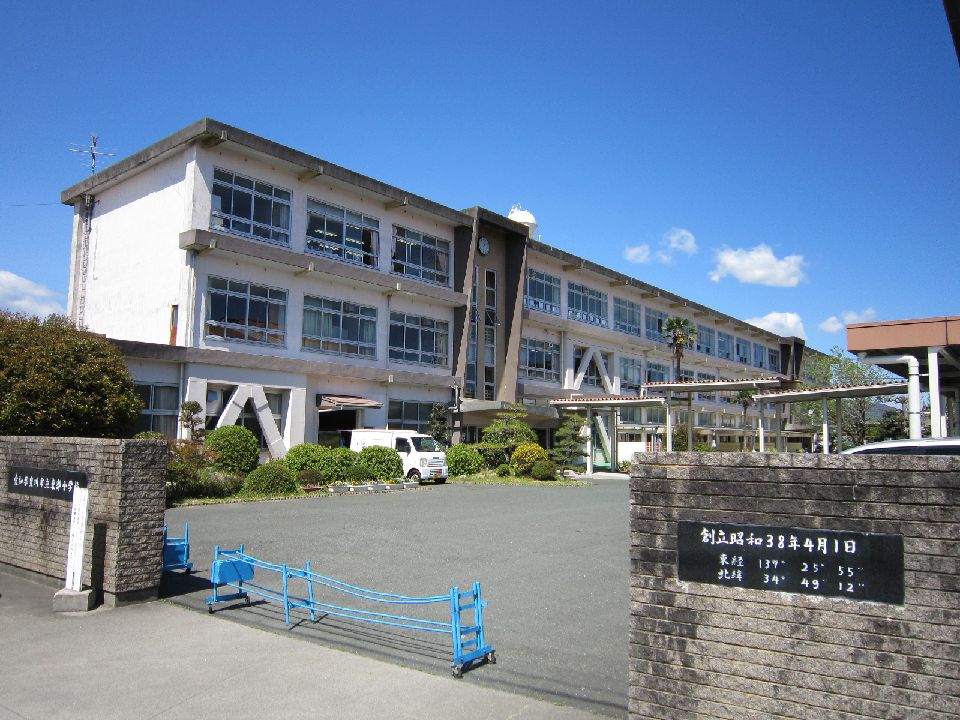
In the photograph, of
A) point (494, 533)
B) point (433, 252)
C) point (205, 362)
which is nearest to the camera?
point (494, 533)

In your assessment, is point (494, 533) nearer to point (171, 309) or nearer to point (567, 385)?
point (171, 309)

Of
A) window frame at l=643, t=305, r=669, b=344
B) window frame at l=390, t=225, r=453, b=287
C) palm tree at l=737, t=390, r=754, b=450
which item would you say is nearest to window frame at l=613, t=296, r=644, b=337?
window frame at l=643, t=305, r=669, b=344

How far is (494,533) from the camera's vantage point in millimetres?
15328

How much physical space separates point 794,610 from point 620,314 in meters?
47.0

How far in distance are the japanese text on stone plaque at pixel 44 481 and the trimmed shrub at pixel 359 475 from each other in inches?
587

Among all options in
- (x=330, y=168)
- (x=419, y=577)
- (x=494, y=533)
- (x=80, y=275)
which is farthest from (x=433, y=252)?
(x=419, y=577)

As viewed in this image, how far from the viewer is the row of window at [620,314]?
43.3m

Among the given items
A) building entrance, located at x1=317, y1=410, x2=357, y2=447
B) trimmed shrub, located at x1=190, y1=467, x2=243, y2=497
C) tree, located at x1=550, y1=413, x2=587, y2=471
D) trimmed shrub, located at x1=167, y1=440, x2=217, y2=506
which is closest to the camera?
trimmed shrub, located at x1=167, y1=440, x2=217, y2=506

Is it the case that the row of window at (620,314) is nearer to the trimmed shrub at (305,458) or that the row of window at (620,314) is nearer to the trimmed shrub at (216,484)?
the trimmed shrub at (305,458)

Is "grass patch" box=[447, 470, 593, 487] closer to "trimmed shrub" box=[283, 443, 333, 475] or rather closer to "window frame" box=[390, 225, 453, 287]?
"trimmed shrub" box=[283, 443, 333, 475]

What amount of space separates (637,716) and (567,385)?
39887mm

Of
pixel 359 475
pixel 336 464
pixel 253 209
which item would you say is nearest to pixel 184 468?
pixel 336 464

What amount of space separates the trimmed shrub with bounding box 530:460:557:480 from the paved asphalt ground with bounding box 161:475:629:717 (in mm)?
8797

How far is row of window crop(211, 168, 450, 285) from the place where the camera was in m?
27.2
